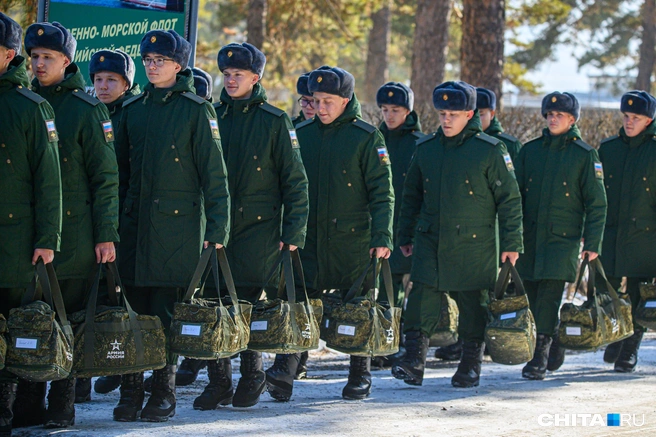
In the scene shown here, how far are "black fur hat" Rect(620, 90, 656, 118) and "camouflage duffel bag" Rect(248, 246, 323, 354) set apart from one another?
3.84 meters

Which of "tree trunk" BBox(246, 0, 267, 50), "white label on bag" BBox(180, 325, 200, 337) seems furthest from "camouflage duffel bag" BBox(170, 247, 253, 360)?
"tree trunk" BBox(246, 0, 267, 50)

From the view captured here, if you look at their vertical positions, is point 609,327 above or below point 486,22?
below

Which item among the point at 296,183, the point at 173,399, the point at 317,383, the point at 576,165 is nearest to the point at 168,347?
the point at 173,399

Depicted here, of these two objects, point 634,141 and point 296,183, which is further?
point 634,141

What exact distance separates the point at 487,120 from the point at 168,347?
4378 millimetres

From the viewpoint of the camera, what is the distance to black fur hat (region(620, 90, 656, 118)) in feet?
32.2

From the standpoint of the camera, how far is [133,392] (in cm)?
675

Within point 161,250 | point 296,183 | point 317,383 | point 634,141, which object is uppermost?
point 634,141

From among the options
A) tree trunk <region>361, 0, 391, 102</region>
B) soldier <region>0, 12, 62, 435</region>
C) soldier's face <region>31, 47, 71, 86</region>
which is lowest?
soldier <region>0, 12, 62, 435</region>

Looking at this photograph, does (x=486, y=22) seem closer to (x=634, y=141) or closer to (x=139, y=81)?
(x=634, y=141)

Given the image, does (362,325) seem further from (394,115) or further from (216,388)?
(394,115)

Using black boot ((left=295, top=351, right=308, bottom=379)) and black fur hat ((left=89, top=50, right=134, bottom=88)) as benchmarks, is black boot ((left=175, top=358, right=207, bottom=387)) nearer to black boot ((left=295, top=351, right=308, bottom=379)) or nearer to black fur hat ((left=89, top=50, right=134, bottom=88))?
black boot ((left=295, top=351, right=308, bottom=379))

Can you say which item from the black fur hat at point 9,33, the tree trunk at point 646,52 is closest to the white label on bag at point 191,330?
the black fur hat at point 9,33

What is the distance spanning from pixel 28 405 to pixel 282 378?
1838mm
